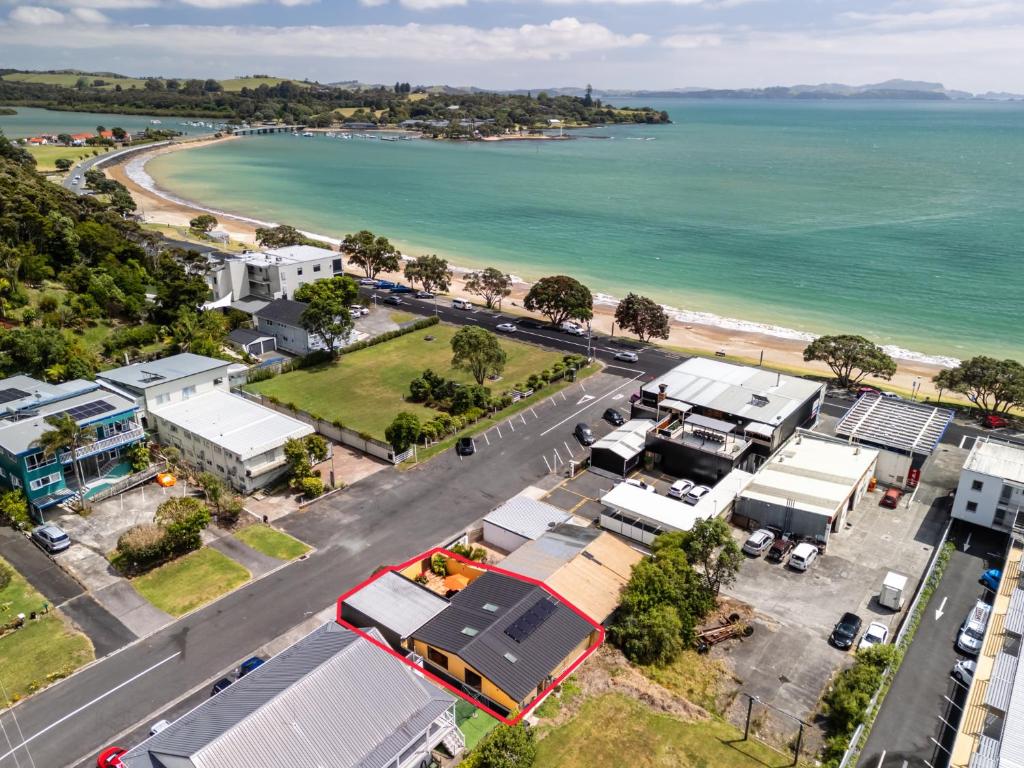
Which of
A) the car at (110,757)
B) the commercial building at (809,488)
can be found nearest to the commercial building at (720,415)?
the commercial building at (809,488)

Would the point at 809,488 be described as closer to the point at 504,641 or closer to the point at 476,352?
the point at 504,641

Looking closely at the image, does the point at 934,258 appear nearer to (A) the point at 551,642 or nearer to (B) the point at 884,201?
(B) the point at 884,201

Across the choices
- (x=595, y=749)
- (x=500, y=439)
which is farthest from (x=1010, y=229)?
(x=595, y=749)

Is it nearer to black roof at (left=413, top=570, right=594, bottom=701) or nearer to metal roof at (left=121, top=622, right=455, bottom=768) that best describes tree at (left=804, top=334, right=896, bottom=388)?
black roof at (left=413, top=570, right=594, bottom=701)

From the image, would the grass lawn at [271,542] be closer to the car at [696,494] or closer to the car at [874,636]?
the car at [696,494]

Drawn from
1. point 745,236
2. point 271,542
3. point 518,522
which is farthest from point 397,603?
point 745,236

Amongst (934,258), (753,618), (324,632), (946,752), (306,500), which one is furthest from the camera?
(934,258)
